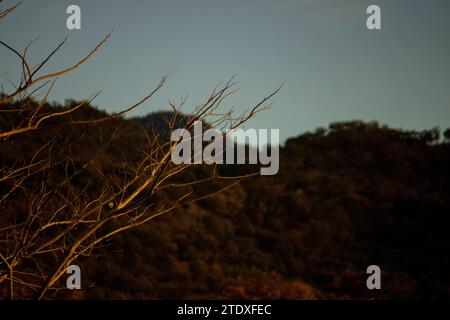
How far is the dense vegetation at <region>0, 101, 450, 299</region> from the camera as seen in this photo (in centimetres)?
1165

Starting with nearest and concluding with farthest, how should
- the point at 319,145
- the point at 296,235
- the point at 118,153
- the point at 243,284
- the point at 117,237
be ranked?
the point at 243,284 < the point at 117,237 < the point at 296,235 < the point at 118,153 < the point at 319,145

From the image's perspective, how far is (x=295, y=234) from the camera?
52.8 ft

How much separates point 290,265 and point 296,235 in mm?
2196

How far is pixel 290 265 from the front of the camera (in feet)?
45.9

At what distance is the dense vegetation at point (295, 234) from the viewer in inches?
459

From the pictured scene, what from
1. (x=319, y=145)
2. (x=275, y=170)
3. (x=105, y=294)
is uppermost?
(x=319, y=145)

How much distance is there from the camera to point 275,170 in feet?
76.7

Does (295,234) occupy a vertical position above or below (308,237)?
above
